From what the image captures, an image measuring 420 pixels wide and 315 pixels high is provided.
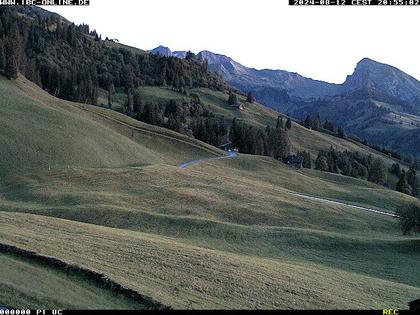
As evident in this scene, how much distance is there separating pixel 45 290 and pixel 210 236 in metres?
30.4

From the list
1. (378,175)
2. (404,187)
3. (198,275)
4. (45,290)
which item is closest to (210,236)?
(198,275)

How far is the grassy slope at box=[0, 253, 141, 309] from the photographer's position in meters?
20.8

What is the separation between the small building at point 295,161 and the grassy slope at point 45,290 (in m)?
124

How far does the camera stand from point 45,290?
22219 mm

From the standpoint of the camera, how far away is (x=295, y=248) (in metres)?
51.1

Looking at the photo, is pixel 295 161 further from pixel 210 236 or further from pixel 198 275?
pixel 198 275

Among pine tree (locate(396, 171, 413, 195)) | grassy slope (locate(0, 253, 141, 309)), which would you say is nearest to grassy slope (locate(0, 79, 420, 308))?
grassy slope (locate(0, 253, 141, 309))

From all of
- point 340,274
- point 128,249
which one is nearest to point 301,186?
point 340,274

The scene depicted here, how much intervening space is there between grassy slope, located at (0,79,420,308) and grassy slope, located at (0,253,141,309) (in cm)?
181

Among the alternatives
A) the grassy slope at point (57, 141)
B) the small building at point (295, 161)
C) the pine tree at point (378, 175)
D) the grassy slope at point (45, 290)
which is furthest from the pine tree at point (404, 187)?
the grassy slope at point (45, 290)

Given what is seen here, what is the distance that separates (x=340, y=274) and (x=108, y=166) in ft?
206

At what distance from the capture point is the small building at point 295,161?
14412 cm

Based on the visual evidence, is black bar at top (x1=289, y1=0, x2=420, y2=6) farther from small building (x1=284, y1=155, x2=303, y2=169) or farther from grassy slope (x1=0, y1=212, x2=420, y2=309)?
small building (x1=284, y1=155, x2=303, y2=169)

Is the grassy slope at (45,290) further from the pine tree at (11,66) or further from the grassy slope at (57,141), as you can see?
the pine tree at (11,66)
